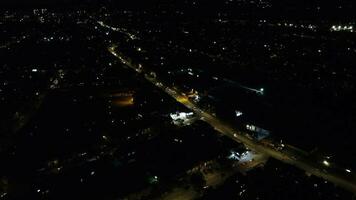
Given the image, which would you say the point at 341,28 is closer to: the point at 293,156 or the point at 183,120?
the point at 183,120

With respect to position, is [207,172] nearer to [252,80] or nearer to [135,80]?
[252,80]

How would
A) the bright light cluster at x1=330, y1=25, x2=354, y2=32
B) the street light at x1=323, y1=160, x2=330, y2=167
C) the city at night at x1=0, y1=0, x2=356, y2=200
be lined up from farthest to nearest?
the bright light cluster at x1=330, y1=25, x2=354, y2=32 → the street light at x1=323, y1=160, x2=330, y2=167 → the city at night at x1=0, y1=0, x2=356, y2=200

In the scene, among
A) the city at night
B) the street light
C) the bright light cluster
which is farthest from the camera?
the bright light cluster

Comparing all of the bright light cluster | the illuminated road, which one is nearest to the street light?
the illuminated road

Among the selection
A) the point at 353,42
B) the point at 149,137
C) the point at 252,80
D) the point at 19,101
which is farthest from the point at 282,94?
the point at 353,42

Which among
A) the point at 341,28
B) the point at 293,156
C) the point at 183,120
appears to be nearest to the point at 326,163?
the point at 293,156

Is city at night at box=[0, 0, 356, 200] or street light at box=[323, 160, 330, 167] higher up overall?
street light at box=[323, 160, 330, 167]

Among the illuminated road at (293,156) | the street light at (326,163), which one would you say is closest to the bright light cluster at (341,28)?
the illuminated road at (293,156)

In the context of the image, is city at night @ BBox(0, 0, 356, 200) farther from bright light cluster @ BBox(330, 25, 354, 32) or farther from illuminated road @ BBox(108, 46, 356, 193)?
bright light cluster @ BBox(330, 25, 354, 32)
